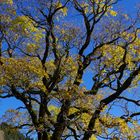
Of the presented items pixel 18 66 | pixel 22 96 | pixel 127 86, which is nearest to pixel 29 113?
pixel 22 96

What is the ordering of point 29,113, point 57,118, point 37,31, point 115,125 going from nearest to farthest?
point 115,125 → point 57,118 → point 29,113 → point 37,31

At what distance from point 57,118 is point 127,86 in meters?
5.20

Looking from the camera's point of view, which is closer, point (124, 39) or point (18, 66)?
point (18, 66)

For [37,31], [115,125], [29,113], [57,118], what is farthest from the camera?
[37,31]

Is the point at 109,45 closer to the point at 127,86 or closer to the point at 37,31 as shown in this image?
the point at 127,86

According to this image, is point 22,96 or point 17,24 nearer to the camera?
point 22,96

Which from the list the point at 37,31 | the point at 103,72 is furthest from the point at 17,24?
the point at 103,72

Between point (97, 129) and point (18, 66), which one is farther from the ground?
point (18, 66)

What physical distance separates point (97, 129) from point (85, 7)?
897 centimetres

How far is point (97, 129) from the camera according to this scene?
2672 cm

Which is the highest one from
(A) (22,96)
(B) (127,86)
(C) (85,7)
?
(C) (85,7)

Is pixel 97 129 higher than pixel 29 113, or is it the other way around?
pixel 29 113

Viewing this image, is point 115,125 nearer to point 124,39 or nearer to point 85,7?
point 124,39

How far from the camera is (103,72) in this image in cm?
3105
